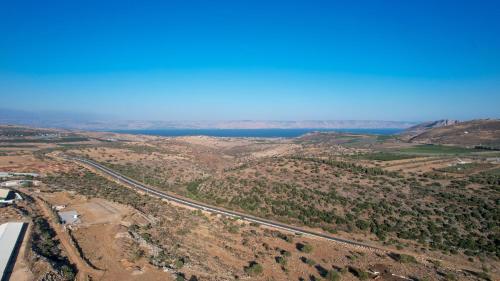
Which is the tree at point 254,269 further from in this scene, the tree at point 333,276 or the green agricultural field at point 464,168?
the green agricultural field at point 464,168

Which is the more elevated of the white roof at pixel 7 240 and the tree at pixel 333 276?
the white roof at pixel 7 240

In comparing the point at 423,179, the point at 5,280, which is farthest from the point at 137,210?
the point at 423,179

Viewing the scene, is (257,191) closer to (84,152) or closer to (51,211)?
(51,211)

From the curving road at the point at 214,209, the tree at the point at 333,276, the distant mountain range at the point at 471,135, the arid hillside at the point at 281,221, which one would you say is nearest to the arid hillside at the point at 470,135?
the distant mountain range at the point at 471,135

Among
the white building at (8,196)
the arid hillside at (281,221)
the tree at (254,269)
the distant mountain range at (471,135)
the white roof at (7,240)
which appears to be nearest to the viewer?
the white roof at (7,240)

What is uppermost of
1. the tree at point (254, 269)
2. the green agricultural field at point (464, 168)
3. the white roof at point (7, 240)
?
the green agricultural field at point (464, 168)

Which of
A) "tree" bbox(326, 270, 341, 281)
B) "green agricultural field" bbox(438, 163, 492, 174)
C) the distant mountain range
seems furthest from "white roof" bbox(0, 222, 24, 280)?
the distant mountain range

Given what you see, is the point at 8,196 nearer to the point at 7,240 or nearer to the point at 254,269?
the point at 7,240

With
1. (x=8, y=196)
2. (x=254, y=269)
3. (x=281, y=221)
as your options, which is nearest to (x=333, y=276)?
(x=254, y=269)

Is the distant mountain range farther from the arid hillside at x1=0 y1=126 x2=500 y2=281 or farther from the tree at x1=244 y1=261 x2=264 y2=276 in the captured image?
the tree at x1=244 y1=261 x2=264 y2=276
